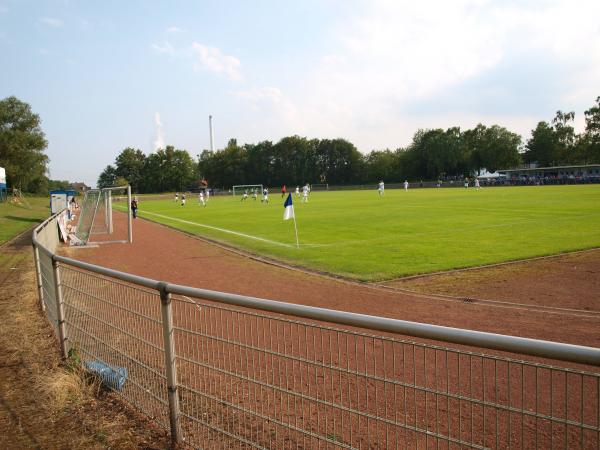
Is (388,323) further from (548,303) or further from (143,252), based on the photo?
(143,252)

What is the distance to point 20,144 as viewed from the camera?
7488 centimetres

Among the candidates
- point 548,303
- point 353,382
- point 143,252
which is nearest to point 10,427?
point 353,382

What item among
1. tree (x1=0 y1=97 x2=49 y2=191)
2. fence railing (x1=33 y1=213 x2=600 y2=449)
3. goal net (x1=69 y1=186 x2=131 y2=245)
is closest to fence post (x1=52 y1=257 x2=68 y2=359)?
fence railing (x1=33 y1=213 x2=600 y2=449)

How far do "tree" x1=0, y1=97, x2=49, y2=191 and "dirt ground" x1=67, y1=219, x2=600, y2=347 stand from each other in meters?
72.0

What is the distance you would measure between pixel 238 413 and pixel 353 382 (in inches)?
58.8

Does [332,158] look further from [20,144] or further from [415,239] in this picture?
[415,239]

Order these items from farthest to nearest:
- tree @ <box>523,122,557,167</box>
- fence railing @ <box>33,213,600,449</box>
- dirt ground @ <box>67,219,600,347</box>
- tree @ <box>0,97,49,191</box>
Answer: tree @ <box>523,122,557,167</box> → tree @ <box>0,97,49,191</box> → dirt ground @ <box>67,219,600,347</box> → fence railing @ <box>33,213,600,449</box>

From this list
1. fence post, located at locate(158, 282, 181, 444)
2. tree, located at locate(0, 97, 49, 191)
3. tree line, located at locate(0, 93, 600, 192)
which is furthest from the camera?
tree line, located at locate(0, 93, 600, 192)

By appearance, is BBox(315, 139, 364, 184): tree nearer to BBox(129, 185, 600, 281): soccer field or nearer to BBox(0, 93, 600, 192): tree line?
BBox(0, 93, 600, 192): tree line

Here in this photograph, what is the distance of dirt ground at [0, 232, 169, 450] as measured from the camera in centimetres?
420

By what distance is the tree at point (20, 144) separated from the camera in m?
73.8

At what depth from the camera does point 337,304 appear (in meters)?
8.72

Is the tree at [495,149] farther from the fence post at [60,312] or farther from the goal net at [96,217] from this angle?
the fence post at [60,312]

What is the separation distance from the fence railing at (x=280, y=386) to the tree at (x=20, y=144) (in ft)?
263
